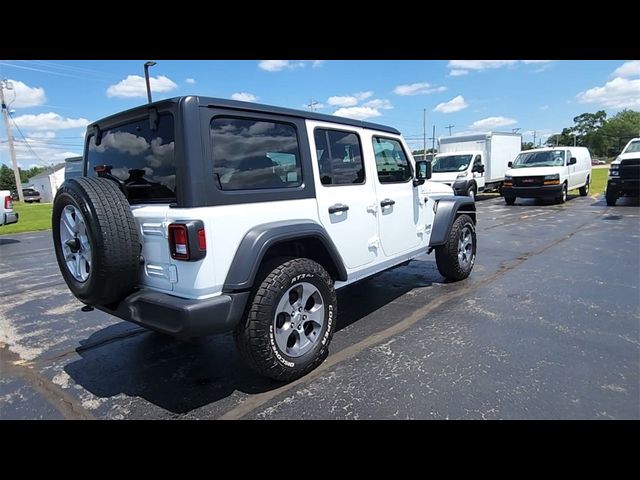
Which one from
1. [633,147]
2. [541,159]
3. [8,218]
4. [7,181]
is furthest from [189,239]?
[7,181]

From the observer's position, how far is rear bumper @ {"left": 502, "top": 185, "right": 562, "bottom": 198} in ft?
46.5

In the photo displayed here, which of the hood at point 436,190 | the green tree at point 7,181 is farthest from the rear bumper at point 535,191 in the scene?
the green tree at point 7,181

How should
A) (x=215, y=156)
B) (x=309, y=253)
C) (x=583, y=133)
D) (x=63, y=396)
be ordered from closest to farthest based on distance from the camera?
(x=215, y=156)
(x=63, y=396)
(x=309, y=253)
(x=583, y=133)

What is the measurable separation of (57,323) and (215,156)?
3.29m

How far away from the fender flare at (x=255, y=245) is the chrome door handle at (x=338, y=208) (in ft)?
1.22

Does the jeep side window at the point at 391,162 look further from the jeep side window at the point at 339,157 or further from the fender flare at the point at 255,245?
the fender flare at the point at 255,245

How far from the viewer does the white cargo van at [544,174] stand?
1426 cm

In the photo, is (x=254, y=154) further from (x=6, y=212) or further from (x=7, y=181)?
(x=7, y=181)

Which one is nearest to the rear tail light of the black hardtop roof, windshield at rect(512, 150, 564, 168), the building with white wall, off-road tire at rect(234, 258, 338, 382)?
Answer: off-road tire at rect(234, 258, 338, 382)

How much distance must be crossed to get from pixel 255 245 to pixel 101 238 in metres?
0.97

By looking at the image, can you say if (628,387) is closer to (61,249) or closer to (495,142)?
(61,249)
